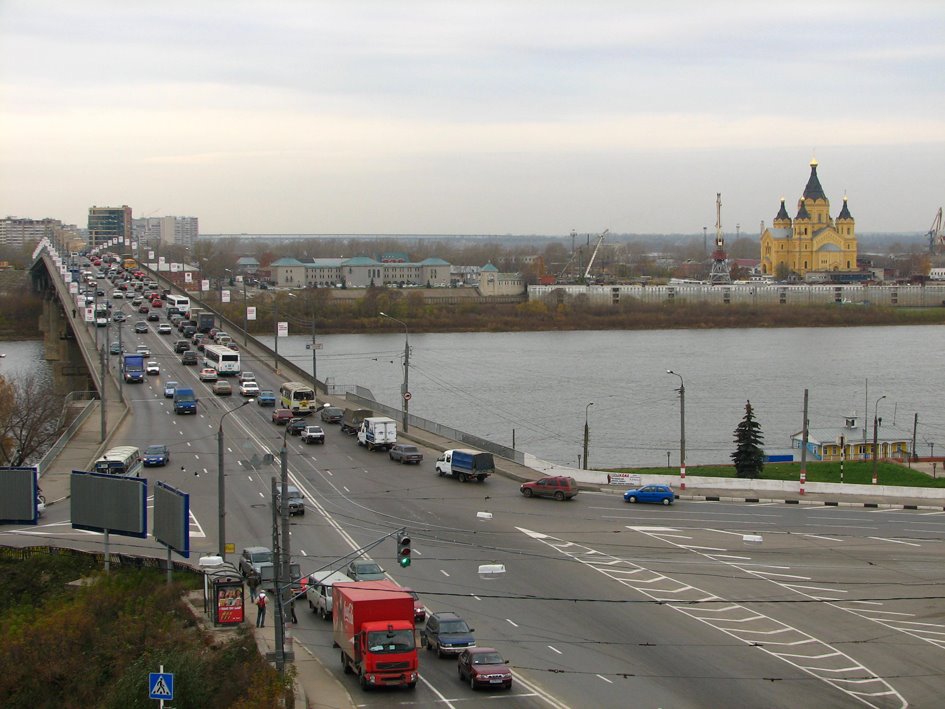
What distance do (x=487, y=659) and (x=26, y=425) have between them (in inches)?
1044

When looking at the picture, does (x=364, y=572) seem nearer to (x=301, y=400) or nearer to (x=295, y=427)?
(x=295, y=427)

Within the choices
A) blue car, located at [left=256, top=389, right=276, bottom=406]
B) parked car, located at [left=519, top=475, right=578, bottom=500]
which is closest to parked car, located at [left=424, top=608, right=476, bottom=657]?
parked car, located at [left=519, top=475, right=578, bottom=500]

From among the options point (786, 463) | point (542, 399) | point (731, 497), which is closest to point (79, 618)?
point (731, 497)

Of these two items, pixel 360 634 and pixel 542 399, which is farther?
pixel 542 399

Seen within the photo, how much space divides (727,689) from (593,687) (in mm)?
1516

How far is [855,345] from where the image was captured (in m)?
90.7

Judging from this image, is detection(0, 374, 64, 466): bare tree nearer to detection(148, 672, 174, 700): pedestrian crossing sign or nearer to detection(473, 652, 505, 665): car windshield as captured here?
detection(148, 672, 174, 700): pedestrian crossing sign

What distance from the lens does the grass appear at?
3133cm

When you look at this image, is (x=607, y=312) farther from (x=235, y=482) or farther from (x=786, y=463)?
(x=235, y=482)

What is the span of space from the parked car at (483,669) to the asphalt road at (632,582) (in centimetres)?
15

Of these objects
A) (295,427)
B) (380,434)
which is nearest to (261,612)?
(380,434)

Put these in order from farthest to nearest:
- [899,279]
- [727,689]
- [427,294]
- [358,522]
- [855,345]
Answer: [899,279], [427,294], [855,345], [358,522], [727,689]

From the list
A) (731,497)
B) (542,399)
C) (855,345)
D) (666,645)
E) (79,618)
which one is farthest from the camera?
(855,345)

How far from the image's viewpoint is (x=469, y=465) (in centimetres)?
2708
